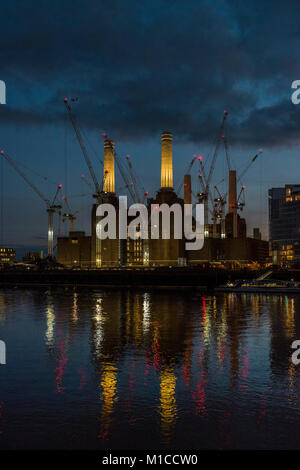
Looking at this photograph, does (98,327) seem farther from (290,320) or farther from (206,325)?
(290,320)

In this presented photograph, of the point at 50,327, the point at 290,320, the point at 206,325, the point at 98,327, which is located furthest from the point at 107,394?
the point at 290,320

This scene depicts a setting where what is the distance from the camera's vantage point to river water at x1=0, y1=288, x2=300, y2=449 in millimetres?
13695

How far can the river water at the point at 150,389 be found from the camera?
13.7 m

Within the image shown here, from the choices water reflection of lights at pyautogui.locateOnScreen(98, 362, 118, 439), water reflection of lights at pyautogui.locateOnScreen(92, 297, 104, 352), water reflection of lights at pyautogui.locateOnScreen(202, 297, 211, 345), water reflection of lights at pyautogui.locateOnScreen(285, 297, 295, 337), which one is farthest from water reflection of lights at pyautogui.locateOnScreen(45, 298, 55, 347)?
water reflection of lights at pyautogui.locateOnScreen(285, 297, 295, 337)

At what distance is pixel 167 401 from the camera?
17.1m

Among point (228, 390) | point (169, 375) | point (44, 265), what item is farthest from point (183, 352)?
point (44, 265)

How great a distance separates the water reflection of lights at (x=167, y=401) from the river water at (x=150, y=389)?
0.12 ft

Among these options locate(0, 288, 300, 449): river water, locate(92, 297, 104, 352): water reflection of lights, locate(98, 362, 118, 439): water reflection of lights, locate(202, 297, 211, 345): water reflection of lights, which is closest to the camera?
locate(0, 288, 300, 449): river water

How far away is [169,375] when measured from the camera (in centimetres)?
2114

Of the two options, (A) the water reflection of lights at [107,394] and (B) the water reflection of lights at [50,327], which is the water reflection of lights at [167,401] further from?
(B) the water reflection of lights at [50,327]

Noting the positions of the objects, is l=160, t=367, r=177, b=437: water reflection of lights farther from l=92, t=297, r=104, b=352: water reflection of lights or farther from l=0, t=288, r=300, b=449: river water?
l=92, t=297, r=104, b=352: water reflection of lights

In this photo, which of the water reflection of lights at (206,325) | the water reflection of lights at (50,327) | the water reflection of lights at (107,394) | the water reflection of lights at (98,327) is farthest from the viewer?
the water reflection of lights at (206,325)

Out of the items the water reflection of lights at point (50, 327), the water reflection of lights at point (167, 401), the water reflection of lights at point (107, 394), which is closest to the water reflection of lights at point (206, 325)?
the water reflection of lights at point (167, 401)

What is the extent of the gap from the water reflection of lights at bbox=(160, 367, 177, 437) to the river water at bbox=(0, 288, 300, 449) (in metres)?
0.04
